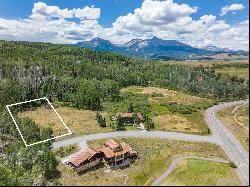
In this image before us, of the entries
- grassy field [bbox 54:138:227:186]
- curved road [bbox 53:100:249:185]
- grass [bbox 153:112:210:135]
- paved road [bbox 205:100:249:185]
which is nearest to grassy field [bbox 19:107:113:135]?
curved road [bbox 53:100:249:185]

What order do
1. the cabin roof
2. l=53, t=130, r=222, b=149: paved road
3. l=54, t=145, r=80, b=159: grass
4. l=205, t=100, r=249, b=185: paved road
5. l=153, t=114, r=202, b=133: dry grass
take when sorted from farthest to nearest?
l=153, t=114, r=202, b=133: dry grass
l=53, t=130, r=222, b=149: paved road
l=54, t=145, r=80, b=159: grass
the cabin roof
l=205, t=100, r=249, b=185: paved road

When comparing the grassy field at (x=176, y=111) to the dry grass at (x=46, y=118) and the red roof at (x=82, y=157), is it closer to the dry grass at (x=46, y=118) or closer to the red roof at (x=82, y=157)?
the dry grass at (x=46, y=118)

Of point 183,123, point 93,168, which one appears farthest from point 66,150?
point 183,123

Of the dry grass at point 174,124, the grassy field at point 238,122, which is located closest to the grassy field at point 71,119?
the dry grass at point 174,124

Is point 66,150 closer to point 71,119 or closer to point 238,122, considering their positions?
point 71,119

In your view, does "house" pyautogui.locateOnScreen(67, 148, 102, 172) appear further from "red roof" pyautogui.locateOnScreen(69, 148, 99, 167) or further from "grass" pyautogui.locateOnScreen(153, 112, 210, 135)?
"grass" pyautogui.locateOnScreen(153, 112, 210, 135)

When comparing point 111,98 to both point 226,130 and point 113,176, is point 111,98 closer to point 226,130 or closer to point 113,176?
point 226,130

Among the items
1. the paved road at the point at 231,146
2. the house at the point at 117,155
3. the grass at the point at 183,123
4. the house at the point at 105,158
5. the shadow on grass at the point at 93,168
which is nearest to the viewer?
the paved road at the point at 231,146

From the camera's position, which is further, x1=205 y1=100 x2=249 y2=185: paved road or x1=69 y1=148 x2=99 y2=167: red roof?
Result: x1=69 y1=148 x2=99 y2=167: red roof
